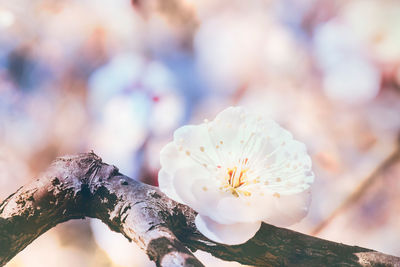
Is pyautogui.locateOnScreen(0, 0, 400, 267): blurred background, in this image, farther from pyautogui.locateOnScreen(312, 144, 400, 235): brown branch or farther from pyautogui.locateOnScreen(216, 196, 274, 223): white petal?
pyautogui.locateOnScreen(216, 196, 274, 223): white petal

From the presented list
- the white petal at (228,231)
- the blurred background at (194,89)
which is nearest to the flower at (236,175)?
the white petal at (228,231)

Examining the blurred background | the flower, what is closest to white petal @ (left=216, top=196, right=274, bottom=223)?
the flower

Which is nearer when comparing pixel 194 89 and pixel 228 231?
pixel 228 231

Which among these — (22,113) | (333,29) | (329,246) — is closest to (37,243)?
(22,113)

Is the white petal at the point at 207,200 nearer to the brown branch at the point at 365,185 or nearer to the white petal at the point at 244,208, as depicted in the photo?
the white petal at the point at 244,208

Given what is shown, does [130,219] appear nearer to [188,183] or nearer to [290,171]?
[188,183]

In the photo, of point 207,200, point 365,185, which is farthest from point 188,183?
point 365,185
